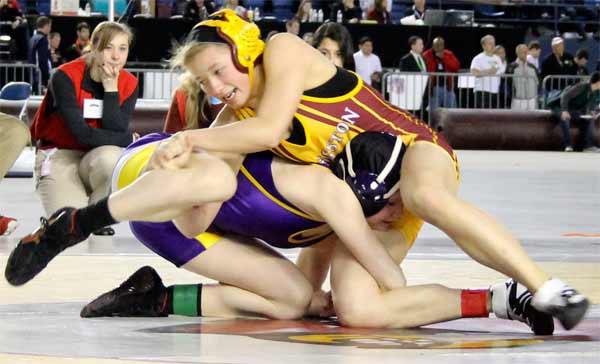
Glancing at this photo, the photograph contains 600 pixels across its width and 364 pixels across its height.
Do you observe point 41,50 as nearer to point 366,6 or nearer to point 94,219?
point 366,6

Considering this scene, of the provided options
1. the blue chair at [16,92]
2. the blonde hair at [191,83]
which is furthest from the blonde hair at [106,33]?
the blue chair at [16,92]

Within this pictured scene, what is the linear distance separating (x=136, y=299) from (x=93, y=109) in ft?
11.7

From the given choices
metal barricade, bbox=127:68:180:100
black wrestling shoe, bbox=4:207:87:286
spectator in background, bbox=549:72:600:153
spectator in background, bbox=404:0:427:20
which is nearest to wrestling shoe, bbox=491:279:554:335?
black wrestling shoe, bbox=4:207:87:286

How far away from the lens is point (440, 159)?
5082mm

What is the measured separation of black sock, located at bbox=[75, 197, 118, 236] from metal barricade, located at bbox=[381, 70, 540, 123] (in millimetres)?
15156

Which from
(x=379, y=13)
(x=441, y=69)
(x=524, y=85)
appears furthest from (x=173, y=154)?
(x=379, y=13)

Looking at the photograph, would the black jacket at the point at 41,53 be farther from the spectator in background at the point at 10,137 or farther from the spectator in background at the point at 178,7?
the spectator in background at the point at 10,137

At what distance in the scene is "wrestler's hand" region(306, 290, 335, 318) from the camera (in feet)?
17.7

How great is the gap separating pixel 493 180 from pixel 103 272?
26.2 ft

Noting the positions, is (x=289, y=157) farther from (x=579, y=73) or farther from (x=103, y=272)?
(x=579, y=73)

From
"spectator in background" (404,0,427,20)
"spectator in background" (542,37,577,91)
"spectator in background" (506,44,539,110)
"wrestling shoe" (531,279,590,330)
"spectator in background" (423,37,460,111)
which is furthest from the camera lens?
"spectator in background" (404,0,427,20)

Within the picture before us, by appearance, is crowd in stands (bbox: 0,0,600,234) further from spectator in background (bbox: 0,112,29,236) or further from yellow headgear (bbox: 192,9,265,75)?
yellow headgear (bbox: 192,9,265,75)

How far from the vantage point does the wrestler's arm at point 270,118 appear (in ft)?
16.4

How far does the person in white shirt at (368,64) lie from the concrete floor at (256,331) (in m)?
11.1
